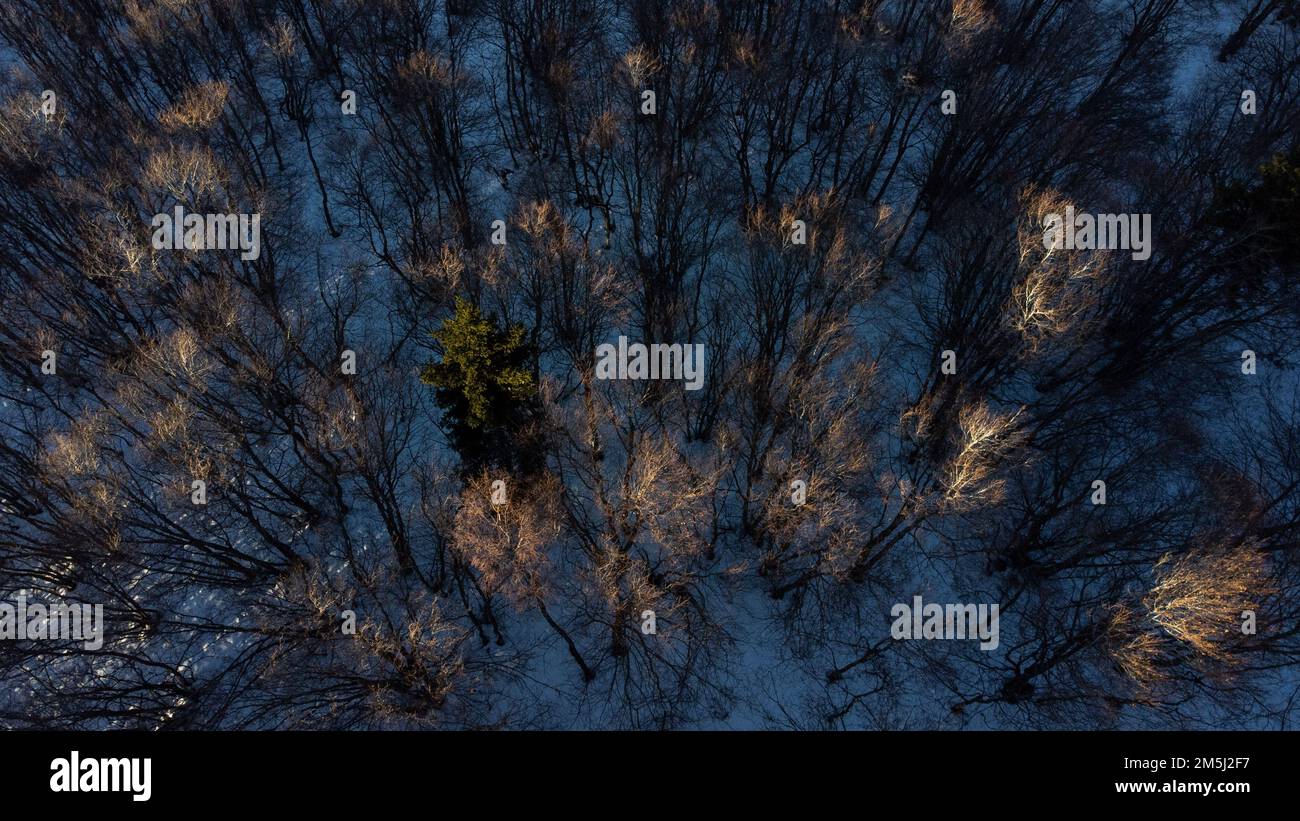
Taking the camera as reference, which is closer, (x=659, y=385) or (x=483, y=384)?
(x=483, y=384)

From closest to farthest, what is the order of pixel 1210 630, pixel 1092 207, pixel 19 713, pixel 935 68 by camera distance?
pixel 1210 630 → pixel 19 713 → pixel 1092 207 → pixel 935 68

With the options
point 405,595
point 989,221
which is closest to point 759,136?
point 989,221

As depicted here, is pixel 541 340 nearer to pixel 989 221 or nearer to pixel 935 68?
pixel 989 221

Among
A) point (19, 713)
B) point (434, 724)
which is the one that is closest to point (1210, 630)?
point (434, 724)

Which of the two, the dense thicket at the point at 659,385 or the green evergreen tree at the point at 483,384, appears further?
the dense thicket at the point at 659,385

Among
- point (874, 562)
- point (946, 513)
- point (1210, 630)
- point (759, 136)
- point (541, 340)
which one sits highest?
point (759, 136)

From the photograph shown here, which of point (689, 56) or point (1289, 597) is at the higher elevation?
point (689, 56)

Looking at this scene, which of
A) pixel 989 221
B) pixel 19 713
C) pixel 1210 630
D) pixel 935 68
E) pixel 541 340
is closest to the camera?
pixel 1210 630

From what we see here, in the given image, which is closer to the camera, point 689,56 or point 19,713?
point 19,713

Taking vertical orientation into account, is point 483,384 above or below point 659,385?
below

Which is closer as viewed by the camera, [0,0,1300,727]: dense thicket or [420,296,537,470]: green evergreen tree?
[420,296,537,470]: green evergreen tree
